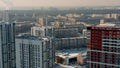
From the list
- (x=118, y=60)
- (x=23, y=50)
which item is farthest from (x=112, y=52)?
(x=23, y=50)

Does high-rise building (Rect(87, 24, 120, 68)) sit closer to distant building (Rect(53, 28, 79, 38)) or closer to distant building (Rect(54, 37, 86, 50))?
distant building (Rect(54, 37, 86, 50))

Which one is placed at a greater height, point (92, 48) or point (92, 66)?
point (92, 48)

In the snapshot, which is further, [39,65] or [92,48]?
[39,65]

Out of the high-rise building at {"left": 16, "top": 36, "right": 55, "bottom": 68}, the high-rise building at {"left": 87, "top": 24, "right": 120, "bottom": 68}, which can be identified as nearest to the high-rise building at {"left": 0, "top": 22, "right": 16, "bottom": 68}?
the high-rise building at {"left": 16, "top": 36, "right": 55, "bottom": 68}

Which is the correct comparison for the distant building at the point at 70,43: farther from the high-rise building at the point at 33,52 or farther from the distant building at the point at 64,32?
the high-rise building at the point at 33,52

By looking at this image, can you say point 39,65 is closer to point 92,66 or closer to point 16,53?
point 16,53

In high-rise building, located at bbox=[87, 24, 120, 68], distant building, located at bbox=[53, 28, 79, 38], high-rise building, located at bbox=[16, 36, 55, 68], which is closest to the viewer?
high-rise building, located at bbox=[87, 24, 120, 68]

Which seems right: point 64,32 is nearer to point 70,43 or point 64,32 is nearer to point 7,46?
point 70,43
